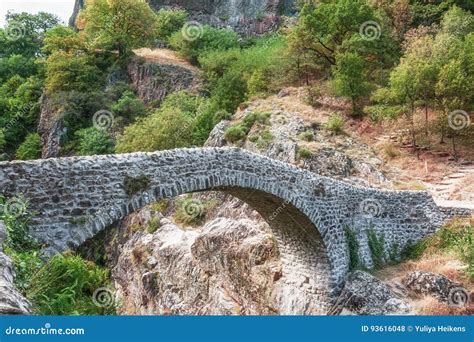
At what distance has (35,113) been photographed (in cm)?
3556

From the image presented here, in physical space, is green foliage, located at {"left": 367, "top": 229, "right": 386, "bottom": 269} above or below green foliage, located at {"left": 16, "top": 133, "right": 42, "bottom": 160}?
below

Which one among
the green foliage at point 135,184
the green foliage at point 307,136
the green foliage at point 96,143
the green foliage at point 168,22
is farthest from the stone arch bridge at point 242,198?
the green foliage at point 168,22

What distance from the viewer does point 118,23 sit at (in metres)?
34.8

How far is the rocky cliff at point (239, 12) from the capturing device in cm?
4359

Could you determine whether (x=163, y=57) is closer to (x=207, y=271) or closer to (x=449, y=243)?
(x=207, y=271)

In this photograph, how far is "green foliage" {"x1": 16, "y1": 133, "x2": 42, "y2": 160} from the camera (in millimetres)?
32031

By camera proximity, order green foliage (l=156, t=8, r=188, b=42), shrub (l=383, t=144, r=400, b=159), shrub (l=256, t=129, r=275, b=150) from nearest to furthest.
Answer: shrub (l=383, t=144, r=400, b=159) < shrub (l=256, t=129, r=275, b=150) < green foliage (l=156, t=8, r=188, b=42)

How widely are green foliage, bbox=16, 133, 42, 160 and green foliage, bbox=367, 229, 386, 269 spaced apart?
27.6 meters

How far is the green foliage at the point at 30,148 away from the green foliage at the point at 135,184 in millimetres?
28062

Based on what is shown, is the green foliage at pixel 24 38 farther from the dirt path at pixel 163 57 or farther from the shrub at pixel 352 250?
the shrub at pixel 352 250

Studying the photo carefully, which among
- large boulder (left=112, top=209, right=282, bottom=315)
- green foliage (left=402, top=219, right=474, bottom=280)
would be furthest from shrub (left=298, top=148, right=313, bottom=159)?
green foliage (left=402, top=219, right=474, bottom=280)

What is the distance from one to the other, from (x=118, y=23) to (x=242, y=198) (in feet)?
95.3

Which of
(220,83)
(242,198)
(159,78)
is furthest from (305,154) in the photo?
(159,78)

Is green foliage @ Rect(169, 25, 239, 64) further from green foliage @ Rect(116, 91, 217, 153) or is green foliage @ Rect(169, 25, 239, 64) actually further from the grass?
the grass
